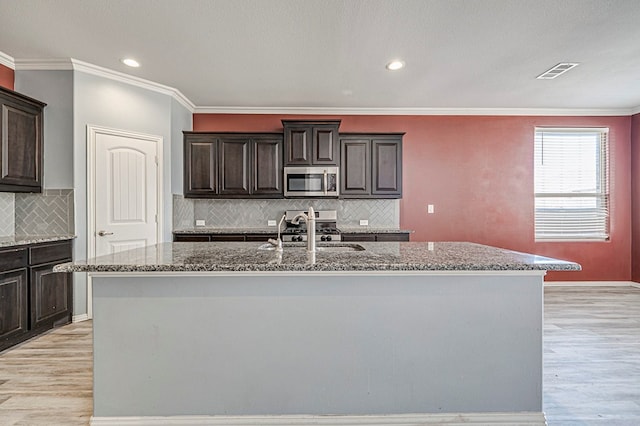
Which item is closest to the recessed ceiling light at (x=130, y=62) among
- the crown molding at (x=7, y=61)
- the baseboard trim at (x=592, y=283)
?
the crown molding at (x=7, y=61)

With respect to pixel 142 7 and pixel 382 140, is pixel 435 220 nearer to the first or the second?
pixel 382 140

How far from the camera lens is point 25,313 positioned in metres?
3.00

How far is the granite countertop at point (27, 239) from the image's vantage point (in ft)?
9.46

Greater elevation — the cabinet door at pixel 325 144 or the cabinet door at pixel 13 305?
the cabinet door at pixel 325 144

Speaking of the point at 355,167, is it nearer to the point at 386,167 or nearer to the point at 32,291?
the point at 386,167

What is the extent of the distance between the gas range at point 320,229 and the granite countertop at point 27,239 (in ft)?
7.13

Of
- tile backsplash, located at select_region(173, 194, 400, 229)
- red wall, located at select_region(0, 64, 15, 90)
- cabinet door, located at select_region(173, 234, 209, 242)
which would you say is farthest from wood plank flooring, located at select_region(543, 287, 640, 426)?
red wall, located at select_region(0, 64, 15, 90)

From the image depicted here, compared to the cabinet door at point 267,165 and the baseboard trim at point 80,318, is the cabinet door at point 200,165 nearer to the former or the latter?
the cabinet door at point 267,165

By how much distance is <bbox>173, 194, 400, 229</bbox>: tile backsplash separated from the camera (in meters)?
4.99

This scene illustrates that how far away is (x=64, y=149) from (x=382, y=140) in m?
3.62

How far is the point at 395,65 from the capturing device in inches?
138

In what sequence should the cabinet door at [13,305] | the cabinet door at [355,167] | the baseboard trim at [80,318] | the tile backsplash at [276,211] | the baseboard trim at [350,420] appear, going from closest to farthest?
the baseboard trim at [350,420] → the cabinet door at [13,305] → the baseboard trim at [80,318] → the cabinet door at [355,167] → the tile backsplash at [276,211]

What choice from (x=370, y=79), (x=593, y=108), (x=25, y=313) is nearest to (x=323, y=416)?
(x=25, y=313)

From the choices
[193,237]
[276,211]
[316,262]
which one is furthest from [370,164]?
[316,262]
